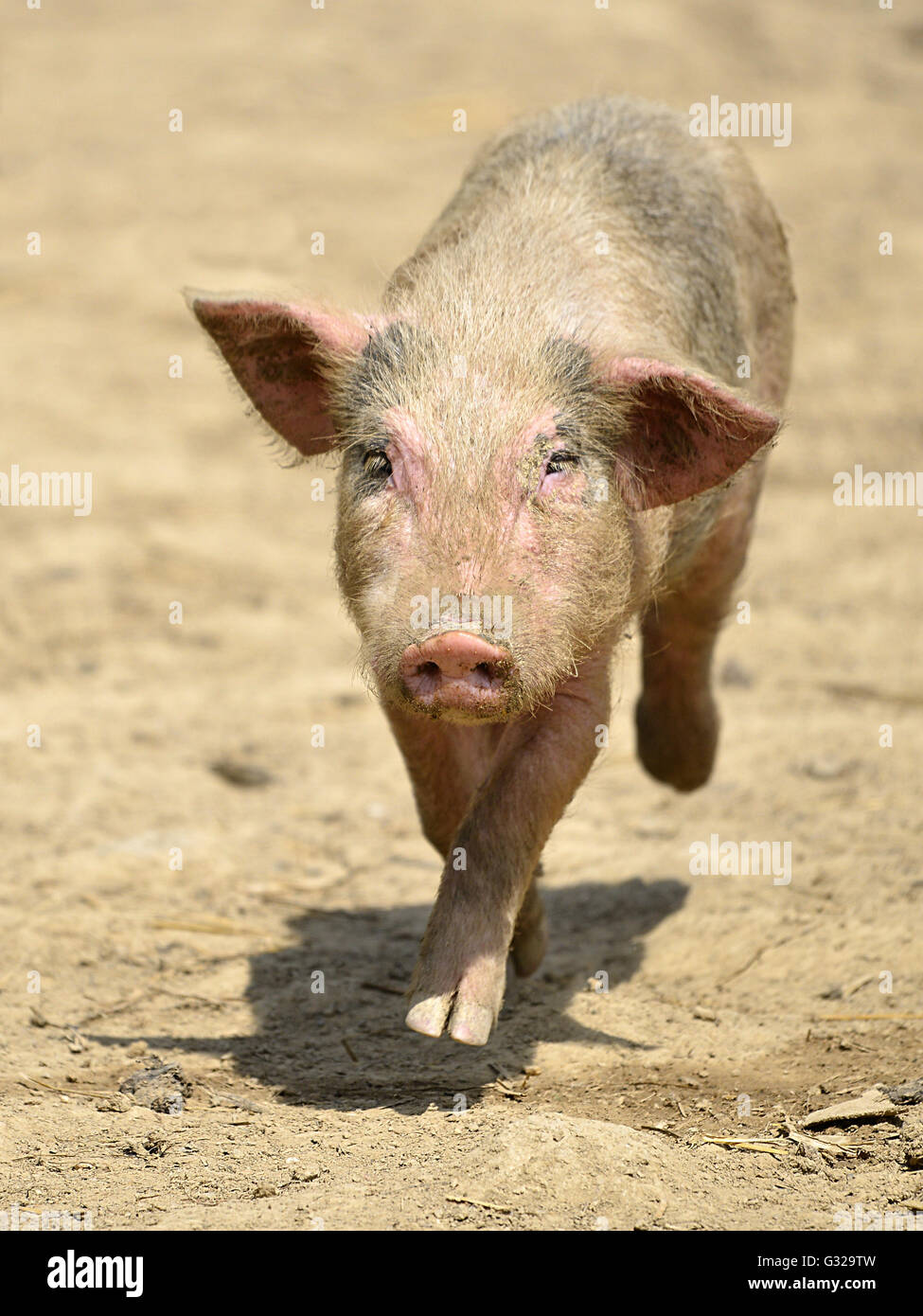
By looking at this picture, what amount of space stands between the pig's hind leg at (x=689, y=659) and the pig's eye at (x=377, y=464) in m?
1.81

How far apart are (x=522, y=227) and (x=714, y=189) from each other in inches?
45.6

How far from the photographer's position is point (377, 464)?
13.9ft

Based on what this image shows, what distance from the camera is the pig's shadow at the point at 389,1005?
4.41 m

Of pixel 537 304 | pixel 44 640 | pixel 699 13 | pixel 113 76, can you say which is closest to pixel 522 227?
pixel 537 304

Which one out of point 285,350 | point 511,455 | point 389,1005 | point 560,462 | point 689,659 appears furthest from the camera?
point 689,659

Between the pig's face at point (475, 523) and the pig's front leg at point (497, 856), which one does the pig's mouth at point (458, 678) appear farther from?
the pig's front leg at point (497, 856)

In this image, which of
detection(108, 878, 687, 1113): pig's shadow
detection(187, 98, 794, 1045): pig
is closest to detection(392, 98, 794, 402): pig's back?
detection(187, 98, 794, 1045): pig

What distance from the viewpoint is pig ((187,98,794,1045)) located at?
390 centimetres

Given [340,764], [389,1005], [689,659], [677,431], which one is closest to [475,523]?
[677,431]

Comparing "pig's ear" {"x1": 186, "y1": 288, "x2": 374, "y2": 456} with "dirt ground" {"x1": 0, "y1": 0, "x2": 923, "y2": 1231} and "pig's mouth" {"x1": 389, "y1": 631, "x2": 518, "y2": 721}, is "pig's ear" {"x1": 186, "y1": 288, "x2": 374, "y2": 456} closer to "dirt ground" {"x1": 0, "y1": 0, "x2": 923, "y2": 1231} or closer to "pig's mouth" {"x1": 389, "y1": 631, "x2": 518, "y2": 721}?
"dirt ground" {"x1": 0, "y1": 0, "x2": 923, "y2": 1231}

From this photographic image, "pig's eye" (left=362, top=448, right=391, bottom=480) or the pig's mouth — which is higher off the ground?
"pig's eye" (left=362, top=448, right=391, bottom=480)

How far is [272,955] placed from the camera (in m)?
5.45

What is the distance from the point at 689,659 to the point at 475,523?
8.38 feet

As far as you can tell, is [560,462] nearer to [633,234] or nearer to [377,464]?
[377,464]
